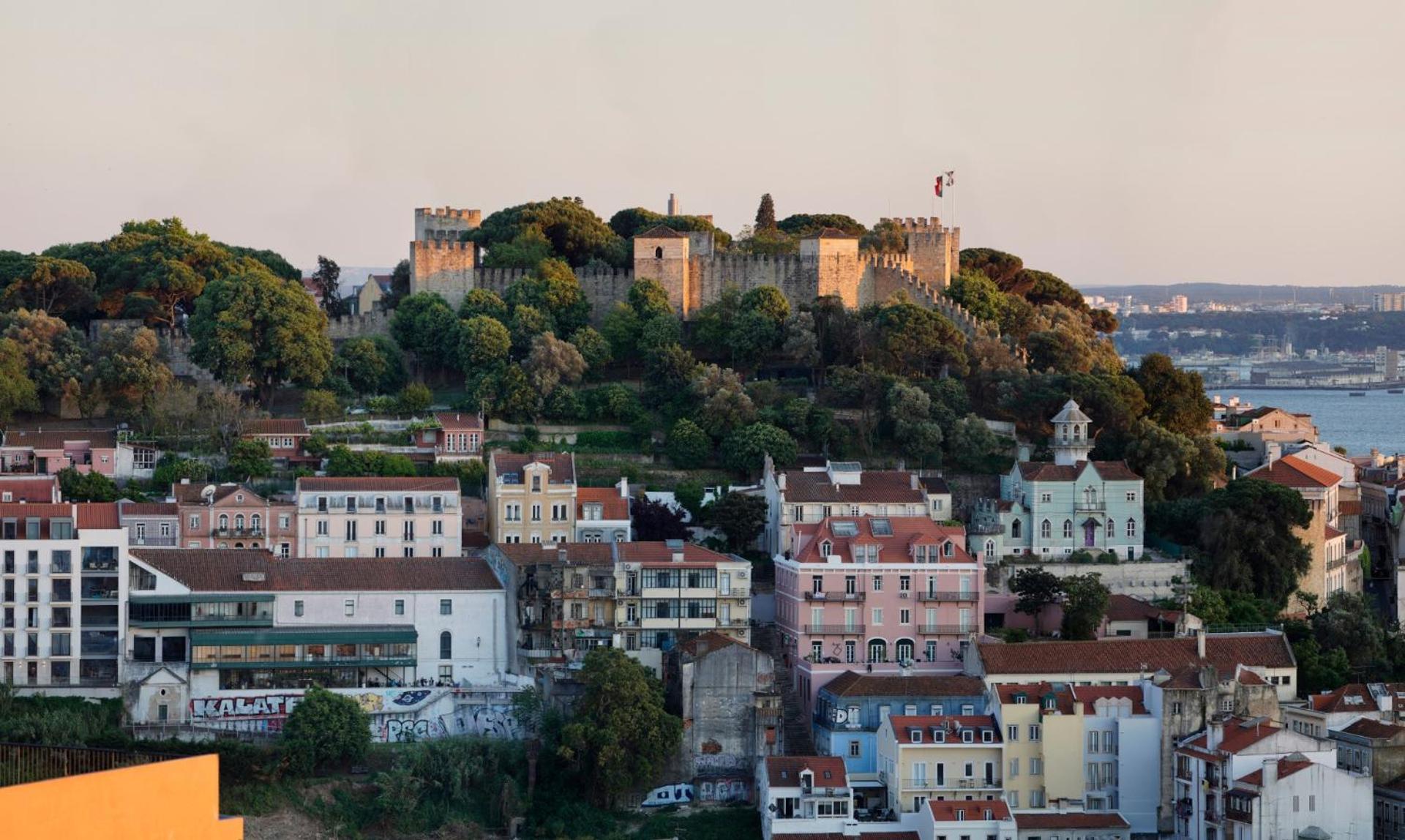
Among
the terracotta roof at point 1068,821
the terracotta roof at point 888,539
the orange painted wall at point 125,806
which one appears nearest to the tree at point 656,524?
the terracotta roof at point 888,539

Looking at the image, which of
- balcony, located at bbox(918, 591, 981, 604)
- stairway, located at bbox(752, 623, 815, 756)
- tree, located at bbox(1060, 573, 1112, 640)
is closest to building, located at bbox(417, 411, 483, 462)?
stairway, located at bbox(752, 623, 815, 756)

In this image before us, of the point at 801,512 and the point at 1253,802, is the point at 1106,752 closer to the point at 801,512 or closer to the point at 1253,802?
the point at 1253,802

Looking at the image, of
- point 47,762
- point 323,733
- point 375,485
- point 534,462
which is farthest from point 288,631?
point 47,762

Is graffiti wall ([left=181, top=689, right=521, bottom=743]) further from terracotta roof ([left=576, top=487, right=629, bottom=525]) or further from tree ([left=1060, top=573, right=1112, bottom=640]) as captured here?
tree ([left=1060, top=573, right=1112, bottom=640])

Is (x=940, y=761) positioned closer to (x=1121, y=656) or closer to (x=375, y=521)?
(x=1121, y=656)

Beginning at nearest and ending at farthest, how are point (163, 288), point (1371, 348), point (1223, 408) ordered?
point (163, 288)
point (1223, 408)
point (1371, 348)

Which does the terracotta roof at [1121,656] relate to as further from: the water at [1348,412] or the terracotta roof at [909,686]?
the water at [1348,412]

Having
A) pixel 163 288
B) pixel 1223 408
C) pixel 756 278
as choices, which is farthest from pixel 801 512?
pixel 1223 408

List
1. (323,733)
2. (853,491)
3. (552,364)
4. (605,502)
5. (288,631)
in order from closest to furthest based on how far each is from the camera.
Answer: (323,733) < (288,631) < (853,491) < (605,502) < (552,364)
